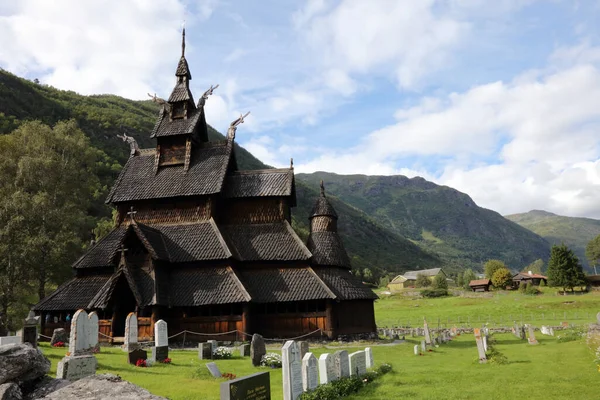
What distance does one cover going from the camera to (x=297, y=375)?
11.1 metres

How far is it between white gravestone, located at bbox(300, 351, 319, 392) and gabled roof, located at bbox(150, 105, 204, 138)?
2394 cm

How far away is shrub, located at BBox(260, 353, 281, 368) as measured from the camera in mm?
16797

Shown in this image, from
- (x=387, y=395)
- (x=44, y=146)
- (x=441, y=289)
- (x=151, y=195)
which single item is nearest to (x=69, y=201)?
(x=44, y=146)

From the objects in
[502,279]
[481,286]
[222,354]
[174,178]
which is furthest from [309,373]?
[481,286]

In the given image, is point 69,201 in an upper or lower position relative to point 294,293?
upper

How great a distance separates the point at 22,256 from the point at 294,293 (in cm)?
→ 1869

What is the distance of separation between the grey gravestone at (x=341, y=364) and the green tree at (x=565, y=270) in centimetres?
7588

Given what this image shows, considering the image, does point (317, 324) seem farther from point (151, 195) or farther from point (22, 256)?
point (22, 256)

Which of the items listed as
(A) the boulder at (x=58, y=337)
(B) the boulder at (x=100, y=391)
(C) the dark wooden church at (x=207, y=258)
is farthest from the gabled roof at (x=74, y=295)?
(B) the boulder at (x=100, y=391)

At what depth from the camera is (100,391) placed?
8.07 meters

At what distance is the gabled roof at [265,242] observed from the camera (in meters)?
27.8

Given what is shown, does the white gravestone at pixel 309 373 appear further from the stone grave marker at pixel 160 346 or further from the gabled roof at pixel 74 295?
the gabled roof at pixel 74 295

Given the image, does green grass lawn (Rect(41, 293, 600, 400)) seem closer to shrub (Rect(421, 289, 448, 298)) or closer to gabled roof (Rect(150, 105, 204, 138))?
gabled roof (Rect(150, 105, 204, 138))

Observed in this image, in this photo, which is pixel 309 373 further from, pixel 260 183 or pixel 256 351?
pixel 260 183
